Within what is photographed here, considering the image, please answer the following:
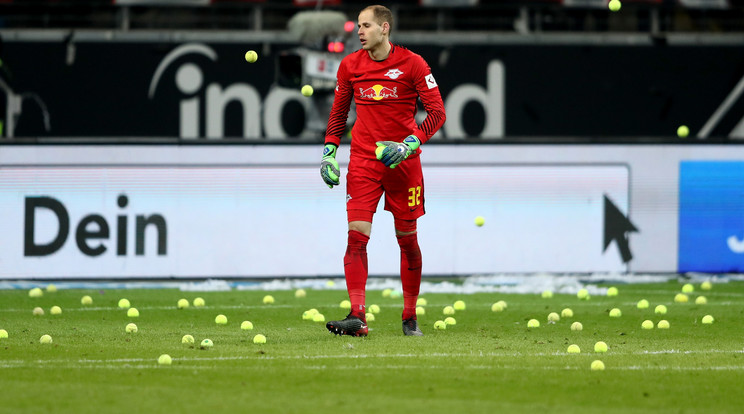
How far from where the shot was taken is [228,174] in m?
14.7

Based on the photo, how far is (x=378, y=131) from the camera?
28.1 ft

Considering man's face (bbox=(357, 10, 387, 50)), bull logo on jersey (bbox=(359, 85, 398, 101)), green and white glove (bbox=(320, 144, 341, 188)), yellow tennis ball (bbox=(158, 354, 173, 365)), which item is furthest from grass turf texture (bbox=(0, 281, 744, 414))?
man's face (bbox=(357, 10, 387, 50))

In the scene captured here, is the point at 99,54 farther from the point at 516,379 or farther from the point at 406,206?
the point at 516,379

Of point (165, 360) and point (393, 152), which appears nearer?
point (165, 360)

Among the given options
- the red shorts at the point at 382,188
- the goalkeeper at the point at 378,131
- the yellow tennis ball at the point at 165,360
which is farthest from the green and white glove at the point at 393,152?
the yellow tennis ball at the point at 165,360

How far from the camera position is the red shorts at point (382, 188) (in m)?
8.50

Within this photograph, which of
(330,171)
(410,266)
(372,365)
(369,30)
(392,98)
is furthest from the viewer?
(410,266)

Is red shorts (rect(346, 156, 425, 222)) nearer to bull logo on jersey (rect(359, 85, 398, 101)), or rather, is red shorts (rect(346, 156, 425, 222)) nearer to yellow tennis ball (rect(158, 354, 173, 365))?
bull logo on jersey (rect(359, 85, 398, 101))

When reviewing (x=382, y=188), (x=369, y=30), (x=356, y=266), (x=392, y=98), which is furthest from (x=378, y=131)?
(x=356, y=266)

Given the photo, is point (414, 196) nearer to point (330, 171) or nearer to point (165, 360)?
point (330, 171)

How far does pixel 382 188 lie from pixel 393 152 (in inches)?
22.7

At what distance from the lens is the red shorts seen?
8.50m

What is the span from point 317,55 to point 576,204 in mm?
3630

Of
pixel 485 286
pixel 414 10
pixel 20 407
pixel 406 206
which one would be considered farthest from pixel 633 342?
pixel 414 10
